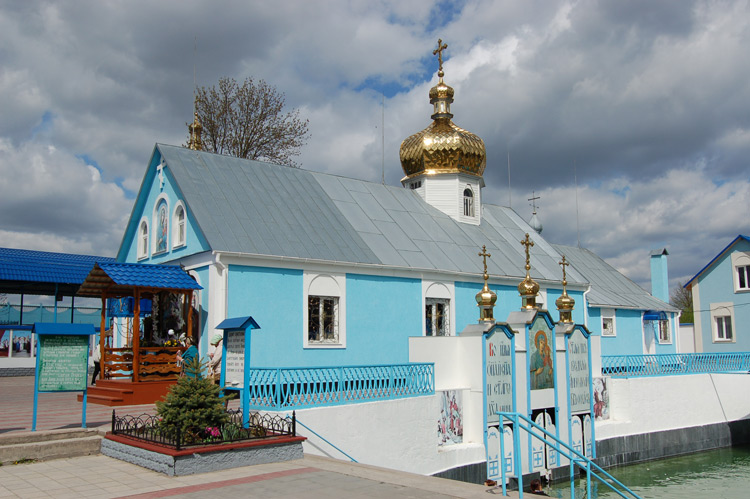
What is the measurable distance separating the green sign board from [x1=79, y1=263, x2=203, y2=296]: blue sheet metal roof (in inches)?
129

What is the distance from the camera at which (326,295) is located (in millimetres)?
16859

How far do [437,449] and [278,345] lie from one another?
431cm

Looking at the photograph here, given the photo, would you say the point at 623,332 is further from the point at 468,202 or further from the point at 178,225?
the point at 178,225

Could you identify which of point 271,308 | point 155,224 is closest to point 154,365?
point 271,308

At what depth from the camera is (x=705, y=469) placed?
1880cm

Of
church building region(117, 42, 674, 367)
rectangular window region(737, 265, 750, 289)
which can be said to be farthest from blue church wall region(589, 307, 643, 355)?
rectangular window region(737, 265, 750, 289)

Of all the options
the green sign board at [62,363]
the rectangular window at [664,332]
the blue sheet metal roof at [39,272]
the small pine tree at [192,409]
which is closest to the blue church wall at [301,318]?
the green sign board at [62,363]

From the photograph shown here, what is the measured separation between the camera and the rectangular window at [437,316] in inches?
751

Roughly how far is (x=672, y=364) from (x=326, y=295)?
11.6 meters

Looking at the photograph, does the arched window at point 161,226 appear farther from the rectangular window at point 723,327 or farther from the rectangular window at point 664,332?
the rectangular window at point 723,327

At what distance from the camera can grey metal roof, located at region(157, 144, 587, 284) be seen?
1669 cm

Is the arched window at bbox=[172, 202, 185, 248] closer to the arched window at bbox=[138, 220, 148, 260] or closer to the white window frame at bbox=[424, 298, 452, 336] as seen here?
the arched window at bbox=[138, 220, 148, 260]

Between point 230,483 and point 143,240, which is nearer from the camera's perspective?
point 230,483

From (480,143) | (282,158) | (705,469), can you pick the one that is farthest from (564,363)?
(282,158)
